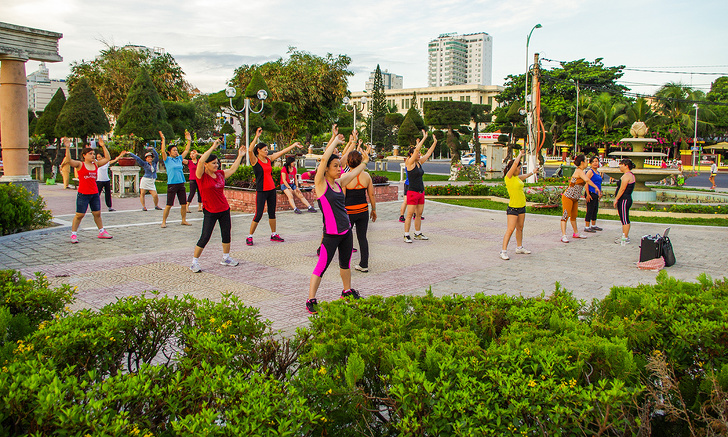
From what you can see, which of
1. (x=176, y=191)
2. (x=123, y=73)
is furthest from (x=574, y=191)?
(x=123, y=73)

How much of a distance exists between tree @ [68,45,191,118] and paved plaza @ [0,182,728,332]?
75.6ft

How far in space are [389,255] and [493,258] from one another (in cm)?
173

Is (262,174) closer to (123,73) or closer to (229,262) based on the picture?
(229,262)

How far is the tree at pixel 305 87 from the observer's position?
104ft

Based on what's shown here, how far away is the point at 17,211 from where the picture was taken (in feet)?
34.6

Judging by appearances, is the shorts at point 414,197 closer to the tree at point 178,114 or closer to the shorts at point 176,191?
the shorts at point 176,191

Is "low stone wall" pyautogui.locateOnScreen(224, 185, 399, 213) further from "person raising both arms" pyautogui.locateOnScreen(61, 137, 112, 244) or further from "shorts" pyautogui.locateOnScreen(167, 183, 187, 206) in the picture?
"person raising both arms" pyautogui.locateOnScreen(61, 137, 112, 244)

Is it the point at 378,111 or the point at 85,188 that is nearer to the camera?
the point at 85,188

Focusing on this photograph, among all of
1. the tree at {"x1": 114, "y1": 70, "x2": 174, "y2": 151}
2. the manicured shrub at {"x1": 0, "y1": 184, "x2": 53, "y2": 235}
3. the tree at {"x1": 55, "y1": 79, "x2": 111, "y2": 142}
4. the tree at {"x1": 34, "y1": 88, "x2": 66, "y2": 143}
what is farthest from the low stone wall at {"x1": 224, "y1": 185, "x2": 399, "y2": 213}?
the tree at {"x1": 34, "y1": 88, "x2": 66, "y2": 143}

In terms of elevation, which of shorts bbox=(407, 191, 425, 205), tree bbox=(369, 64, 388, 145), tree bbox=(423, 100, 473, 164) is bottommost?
shorts bbox=(407, 191, 425, 205)

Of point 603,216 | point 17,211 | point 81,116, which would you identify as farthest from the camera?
point 81,116

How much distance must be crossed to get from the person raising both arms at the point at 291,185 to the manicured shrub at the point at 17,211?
5.33 metres

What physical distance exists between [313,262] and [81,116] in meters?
20.8

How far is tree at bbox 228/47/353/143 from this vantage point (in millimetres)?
31844
